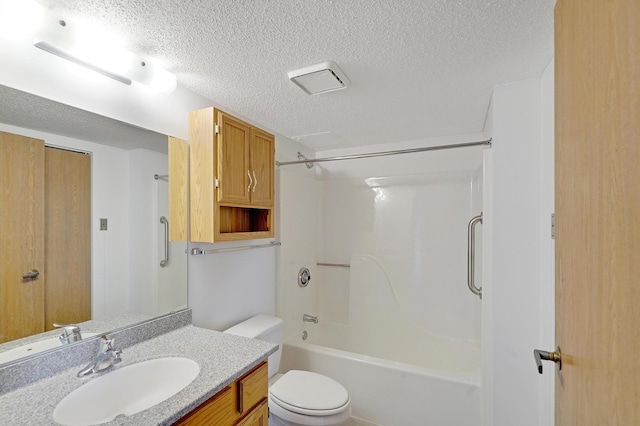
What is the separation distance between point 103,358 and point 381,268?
228 centimetres

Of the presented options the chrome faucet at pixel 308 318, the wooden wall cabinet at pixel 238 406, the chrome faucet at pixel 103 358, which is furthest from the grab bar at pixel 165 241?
the chrome faucet at pixel 308 318

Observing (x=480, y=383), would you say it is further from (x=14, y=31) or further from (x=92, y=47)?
(x=14, y=31)

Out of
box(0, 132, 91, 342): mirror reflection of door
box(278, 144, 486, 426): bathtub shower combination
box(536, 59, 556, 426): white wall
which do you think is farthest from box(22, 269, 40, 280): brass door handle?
box(536, 59, 556, 426): white wall

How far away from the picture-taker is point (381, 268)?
288 cm

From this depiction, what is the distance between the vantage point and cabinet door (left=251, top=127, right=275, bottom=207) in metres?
1.83

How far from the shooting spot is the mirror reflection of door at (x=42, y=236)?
40.3 inches

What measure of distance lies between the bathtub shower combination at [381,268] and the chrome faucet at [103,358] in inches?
54.8

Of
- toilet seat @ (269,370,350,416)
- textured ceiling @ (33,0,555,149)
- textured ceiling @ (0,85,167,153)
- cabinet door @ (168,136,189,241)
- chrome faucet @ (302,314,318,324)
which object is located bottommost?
toilet seat @ (269,370,350,416)

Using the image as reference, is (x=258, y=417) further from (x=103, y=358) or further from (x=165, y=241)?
(x=165, y=241)

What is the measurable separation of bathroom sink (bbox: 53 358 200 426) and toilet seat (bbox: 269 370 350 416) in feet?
2.33

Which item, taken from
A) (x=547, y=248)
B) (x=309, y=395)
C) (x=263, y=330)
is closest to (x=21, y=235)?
(x=263, y=330)
